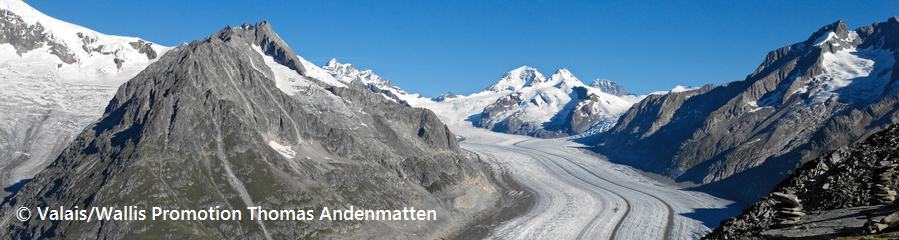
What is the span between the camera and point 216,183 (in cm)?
18962

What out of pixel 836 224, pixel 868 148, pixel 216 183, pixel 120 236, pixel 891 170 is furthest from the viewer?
pixel 216 183

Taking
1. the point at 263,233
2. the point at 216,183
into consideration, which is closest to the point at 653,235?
the point at 263,233

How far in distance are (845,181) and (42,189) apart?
20427 cm

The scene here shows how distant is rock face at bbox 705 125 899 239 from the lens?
126 ft

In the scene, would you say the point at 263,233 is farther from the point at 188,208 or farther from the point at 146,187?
the point at 146,187

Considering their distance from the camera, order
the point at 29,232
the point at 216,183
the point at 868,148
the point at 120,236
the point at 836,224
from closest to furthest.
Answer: the point at 836,224 → the point at 868,148 → the point at 120,236 → the point at 29,232 → the point at 216,183

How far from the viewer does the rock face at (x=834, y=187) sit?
126 ft

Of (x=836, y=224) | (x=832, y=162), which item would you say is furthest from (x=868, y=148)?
(x=836, y=224)

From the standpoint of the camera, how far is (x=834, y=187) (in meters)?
42.0

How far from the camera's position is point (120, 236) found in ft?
531

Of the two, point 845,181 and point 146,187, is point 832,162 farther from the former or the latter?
point 146,187

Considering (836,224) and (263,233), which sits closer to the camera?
(836,224)

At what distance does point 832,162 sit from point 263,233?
14337 centimetres

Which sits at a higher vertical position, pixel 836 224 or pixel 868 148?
pixel 868 148
